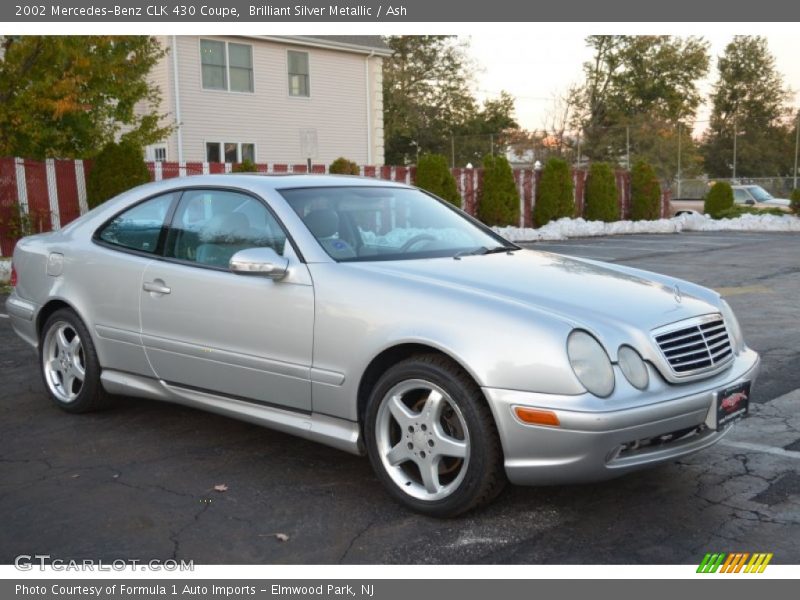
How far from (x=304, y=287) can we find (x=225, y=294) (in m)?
0.52

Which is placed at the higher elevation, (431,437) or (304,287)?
(304,287)

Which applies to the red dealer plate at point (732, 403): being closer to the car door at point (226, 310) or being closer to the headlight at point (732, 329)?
the headlight at point (732, 329)

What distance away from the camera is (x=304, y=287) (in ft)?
14.2

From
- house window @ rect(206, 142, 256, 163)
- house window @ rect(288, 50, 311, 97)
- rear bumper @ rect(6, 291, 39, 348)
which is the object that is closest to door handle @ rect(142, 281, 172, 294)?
rear bumper @ rect(6, 291, 39, 348)

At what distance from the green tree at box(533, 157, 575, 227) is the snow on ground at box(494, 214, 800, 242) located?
40cm

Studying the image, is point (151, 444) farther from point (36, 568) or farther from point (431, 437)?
point (431, 437)

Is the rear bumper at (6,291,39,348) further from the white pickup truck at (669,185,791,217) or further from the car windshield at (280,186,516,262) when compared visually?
the white pickup truck at (669,185,791,217)

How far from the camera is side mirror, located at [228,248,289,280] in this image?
14.1 ft

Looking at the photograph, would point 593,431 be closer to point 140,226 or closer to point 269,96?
point 140,226

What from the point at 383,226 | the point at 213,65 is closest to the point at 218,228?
the point at 383,226

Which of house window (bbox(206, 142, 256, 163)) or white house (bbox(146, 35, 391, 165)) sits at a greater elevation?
white house (bbox(146, 35, 391, 165))
